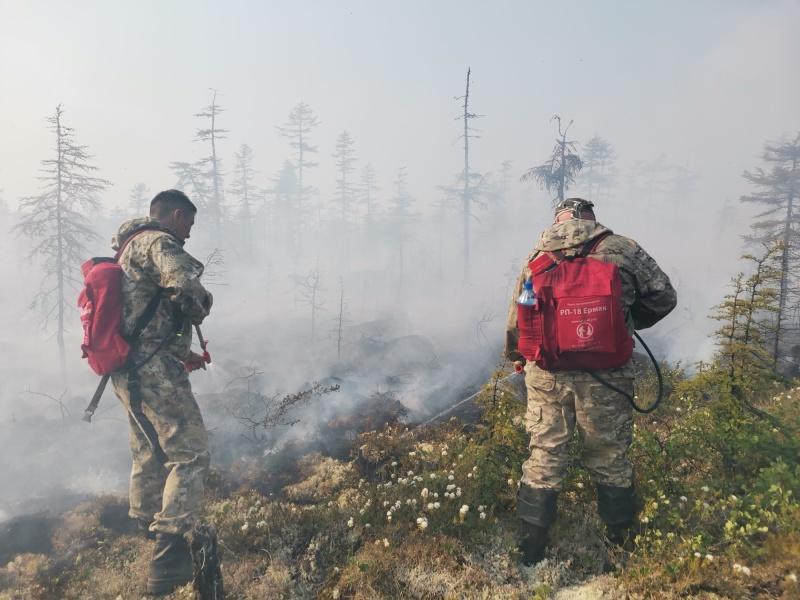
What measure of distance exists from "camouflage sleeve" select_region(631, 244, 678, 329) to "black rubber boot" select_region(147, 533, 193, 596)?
177 inches

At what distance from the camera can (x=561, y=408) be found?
343 cm

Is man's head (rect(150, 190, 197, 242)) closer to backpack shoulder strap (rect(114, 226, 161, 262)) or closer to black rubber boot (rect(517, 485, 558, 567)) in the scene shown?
backpack shoulder strap (rect(114, 226, 161, 262))

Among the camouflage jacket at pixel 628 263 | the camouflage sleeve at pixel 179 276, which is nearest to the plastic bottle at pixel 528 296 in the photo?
the camouflage jacket at pixel 628 263

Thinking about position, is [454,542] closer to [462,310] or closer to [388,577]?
[388,577]

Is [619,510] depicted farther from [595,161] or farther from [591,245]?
[595,161]

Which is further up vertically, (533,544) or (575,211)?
(575,211)

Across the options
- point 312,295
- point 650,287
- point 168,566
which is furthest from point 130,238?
point 312,295

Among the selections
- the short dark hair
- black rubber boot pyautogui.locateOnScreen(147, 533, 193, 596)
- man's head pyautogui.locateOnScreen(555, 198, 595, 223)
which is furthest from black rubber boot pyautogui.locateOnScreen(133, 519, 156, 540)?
man's head pyautogui.locateOnScreen(555, 198, 595, 223)

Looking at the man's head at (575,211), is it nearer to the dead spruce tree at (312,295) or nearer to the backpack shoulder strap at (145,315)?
the backpack shoulder strap at (145,315)

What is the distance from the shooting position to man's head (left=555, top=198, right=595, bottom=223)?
364 centimetres

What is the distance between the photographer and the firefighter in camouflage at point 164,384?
3.96m

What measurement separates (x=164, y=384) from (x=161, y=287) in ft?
3.13

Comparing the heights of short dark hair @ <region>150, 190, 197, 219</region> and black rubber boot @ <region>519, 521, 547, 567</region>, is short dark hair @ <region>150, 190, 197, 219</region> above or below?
above

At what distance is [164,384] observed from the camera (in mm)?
4258
